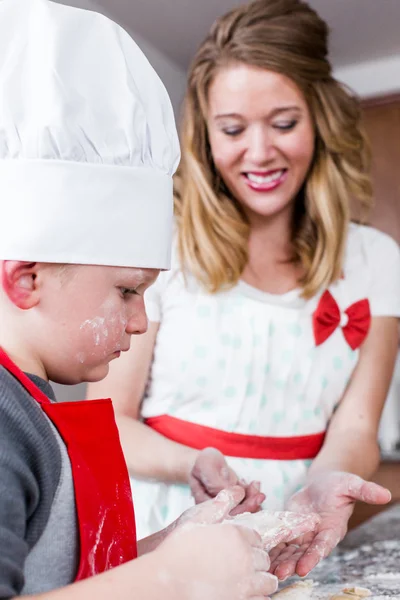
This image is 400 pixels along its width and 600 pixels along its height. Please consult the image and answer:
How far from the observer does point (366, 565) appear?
3.13ft

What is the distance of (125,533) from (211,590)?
175 mm

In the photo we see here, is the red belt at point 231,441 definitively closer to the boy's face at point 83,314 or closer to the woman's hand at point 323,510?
the woman's hand at point 323,510

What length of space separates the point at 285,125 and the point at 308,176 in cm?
16

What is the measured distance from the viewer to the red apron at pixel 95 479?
0.63m

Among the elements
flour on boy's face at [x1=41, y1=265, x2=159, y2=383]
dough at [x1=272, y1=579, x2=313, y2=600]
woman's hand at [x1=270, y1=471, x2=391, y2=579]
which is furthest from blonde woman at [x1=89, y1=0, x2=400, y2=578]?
flour on boy's face at [x1=41, y1=265, x2=159, y2=383]

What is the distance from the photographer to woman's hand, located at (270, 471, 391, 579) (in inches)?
32.3

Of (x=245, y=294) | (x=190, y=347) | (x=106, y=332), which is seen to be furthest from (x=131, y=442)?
(x=106, y=332)

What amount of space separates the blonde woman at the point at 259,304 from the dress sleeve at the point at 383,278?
1 centimetres

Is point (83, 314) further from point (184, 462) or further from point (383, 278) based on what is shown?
point (383, 278)

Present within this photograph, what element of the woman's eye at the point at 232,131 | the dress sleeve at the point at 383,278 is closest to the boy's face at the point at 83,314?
the woman's eye at the point at 232,131

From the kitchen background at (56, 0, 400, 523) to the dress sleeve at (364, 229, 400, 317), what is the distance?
980 mm

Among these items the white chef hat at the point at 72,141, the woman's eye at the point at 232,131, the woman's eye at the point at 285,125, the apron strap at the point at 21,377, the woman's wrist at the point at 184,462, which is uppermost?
the woman's eye at the point at 285,125

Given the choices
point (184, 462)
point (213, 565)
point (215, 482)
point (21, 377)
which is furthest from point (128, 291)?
point (184, 462)

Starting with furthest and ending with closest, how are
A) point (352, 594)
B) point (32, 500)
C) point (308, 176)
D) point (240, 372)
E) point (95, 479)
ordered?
point (308, 176) → point (240, 372) → point (352, 594) → point (95, 479) → point (32, 500)
